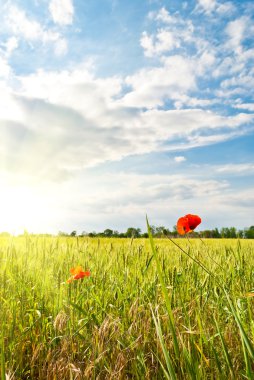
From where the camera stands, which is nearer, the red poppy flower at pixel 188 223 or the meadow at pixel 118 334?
the meadow at pixel 118 334

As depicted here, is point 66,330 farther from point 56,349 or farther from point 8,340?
point 8,340

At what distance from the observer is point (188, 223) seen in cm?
250

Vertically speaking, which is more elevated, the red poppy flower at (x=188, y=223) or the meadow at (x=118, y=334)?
the red poppy flower at (x=188, y=223)

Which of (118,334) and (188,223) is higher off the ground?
(188,223)

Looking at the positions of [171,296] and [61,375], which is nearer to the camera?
[61,375]

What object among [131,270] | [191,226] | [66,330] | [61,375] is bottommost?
[61,375]

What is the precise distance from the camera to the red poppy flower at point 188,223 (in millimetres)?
2494

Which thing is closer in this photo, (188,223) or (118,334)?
(118,334)

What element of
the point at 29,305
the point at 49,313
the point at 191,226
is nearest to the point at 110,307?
the point at 49,313

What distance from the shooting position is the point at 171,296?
104 inches

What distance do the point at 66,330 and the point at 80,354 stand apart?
0.53 feet

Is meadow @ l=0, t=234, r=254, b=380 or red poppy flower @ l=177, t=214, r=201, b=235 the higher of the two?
red poppy flower @ l=177, t=214, r=201, b=235

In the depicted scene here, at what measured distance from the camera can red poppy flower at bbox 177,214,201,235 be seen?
8.18 ft

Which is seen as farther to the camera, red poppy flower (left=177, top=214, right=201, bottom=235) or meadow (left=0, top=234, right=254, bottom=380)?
red poppy flower (left=177, top=214, right=201, bottom=235)
